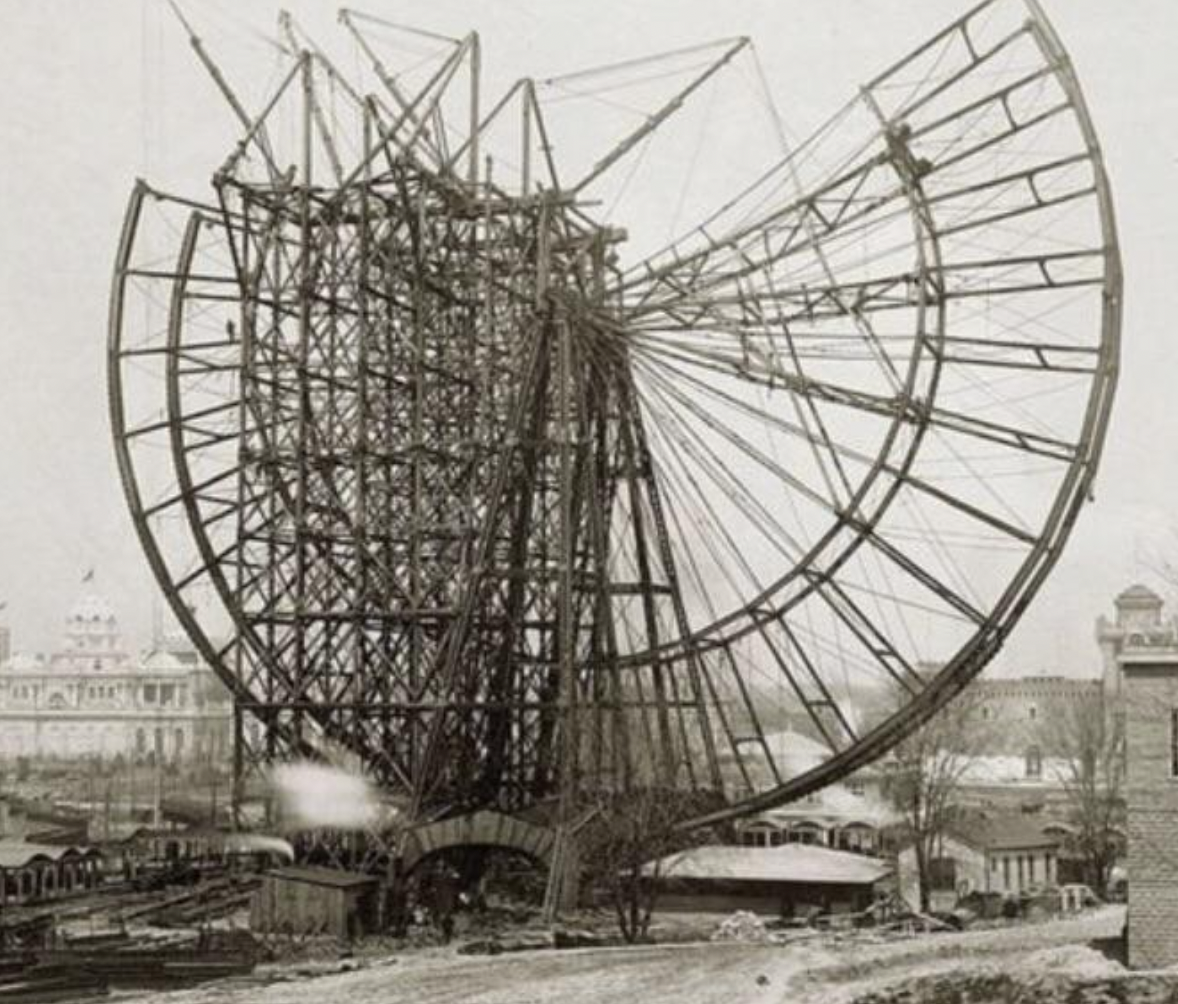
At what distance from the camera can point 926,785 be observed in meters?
Answer: 46.6

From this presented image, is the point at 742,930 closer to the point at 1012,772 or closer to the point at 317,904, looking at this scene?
the point at 317,904

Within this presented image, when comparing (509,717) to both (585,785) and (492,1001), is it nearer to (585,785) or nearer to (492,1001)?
(585,785)

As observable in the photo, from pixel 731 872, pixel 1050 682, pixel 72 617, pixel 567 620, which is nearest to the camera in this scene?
pixel 567 620

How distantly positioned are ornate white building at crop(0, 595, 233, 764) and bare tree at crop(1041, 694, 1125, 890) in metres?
47.7

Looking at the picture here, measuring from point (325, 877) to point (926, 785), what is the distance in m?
23.0

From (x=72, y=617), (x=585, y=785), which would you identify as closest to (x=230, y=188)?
(x=585, y=785)

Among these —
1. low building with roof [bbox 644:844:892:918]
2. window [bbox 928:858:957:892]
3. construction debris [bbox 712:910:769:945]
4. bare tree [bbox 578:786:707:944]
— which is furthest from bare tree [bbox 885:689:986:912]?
bare tree [bbox 578:786:707:944]

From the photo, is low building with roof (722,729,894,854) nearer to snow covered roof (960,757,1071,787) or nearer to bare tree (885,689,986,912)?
bare tree (885,689,986,912)

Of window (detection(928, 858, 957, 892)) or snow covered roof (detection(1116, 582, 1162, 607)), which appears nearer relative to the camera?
window (detection(928, 858, 957, 892))

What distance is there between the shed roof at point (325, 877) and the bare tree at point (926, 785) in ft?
38.3

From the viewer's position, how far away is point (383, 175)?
29422mm

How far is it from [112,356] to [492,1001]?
1513 centimetres

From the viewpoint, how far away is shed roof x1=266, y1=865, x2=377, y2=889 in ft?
89.2

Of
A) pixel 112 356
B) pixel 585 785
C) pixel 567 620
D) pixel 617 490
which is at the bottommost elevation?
pixel 585 785
